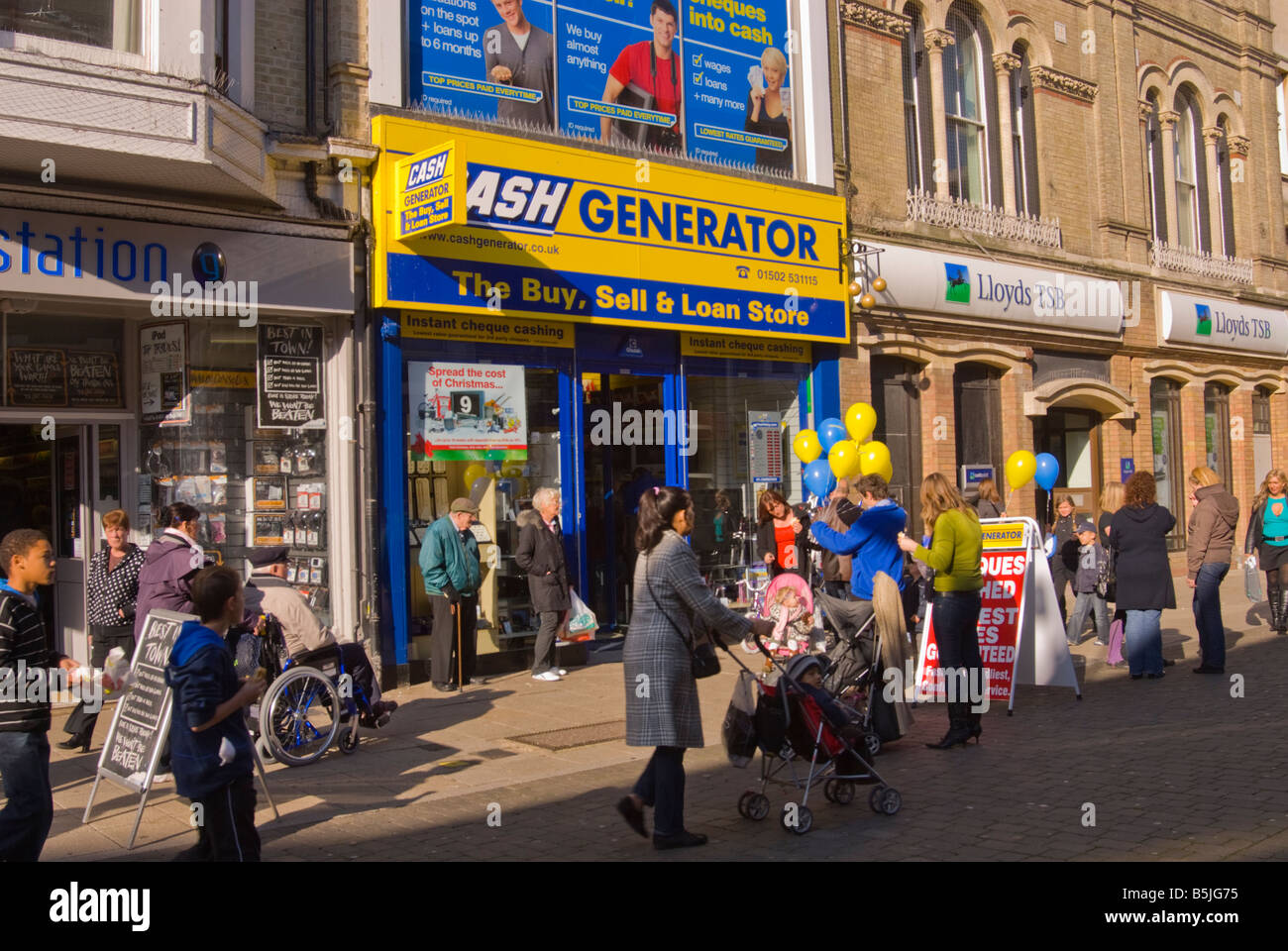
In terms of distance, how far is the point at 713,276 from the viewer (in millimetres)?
13086

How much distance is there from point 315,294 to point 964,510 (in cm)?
578

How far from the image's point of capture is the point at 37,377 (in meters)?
9.97

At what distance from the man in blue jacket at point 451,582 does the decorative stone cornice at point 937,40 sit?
9796mm

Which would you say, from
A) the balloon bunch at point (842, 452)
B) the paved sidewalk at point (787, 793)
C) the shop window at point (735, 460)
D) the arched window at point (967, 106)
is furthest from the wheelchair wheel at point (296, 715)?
the arched window at point (967, 106)

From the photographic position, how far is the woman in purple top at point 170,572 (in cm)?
761

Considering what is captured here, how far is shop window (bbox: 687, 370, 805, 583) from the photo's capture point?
13.6 m

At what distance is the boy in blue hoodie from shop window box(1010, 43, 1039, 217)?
48.8ft

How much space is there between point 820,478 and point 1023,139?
8.12 m

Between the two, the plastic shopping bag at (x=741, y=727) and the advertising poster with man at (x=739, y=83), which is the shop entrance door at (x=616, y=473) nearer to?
the advertising poster with man at (x=739, y=83)

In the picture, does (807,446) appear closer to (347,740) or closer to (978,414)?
(978,414)

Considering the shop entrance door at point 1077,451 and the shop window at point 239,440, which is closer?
the shop window at point 239,440

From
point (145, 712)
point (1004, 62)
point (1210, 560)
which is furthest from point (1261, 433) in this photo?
point (145, 712)

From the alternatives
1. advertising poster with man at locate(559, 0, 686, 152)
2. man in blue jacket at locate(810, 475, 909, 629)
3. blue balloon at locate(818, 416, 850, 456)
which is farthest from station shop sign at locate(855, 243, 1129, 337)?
man in blue jacket at locate(810, 475, 909, 629)

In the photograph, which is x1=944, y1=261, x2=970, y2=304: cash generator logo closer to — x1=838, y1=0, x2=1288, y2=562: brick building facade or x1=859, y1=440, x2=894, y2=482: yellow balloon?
x1=838, y1=0, x2=1288, y2=562: brick building facade
